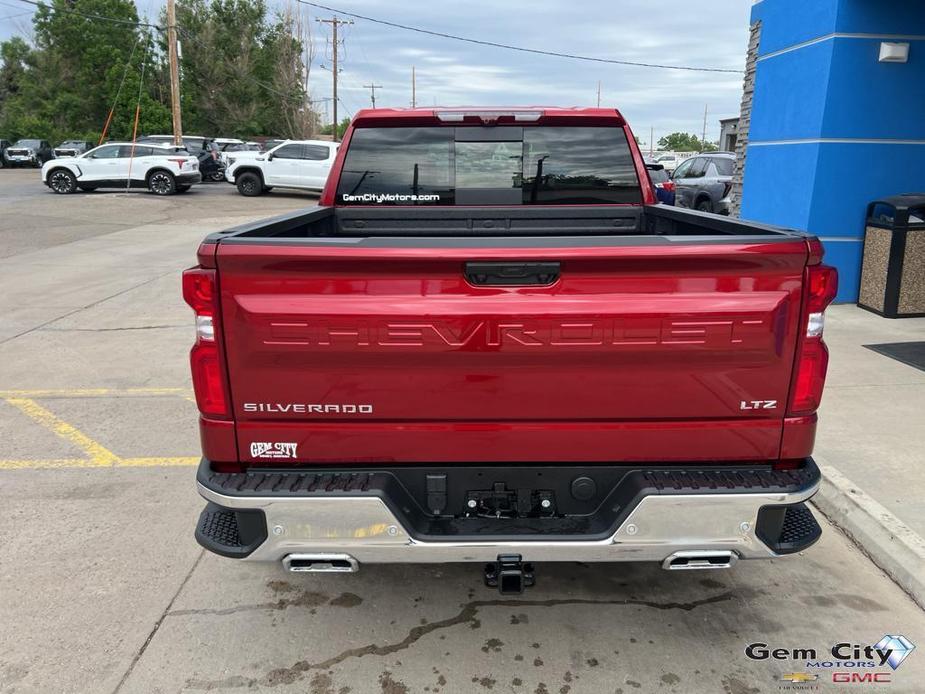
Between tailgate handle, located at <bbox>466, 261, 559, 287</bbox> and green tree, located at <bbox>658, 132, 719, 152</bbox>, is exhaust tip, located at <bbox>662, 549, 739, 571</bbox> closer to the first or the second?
tailgate handle, located at <bbox>466, 261, 559, 287</bbox>

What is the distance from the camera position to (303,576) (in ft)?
11.8

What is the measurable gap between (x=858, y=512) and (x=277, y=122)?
6534cm

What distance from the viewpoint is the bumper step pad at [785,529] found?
8.29 feet

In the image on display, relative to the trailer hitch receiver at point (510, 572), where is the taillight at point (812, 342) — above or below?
above

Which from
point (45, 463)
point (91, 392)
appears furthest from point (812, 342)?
point (91, 392)

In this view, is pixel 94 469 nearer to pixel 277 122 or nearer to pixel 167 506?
pixel 167 506

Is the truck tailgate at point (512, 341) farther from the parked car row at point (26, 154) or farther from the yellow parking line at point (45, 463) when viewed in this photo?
the parked car row at point (26, 154)

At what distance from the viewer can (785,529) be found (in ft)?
8.81

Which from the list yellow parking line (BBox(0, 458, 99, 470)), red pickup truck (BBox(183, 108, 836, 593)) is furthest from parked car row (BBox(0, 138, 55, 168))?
red pickup truck (BBox(183, 108, 836, 593))

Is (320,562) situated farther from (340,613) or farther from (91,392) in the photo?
(91,392)

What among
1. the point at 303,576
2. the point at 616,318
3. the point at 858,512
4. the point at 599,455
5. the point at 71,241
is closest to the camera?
the point at 616,318

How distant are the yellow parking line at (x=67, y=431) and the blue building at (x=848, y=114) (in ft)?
24.9

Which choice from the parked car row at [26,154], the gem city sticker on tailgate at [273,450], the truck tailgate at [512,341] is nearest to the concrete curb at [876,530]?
the truck tailgate at [512,341]

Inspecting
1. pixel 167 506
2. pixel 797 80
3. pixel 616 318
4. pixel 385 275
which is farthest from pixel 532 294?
pixel 797 80
